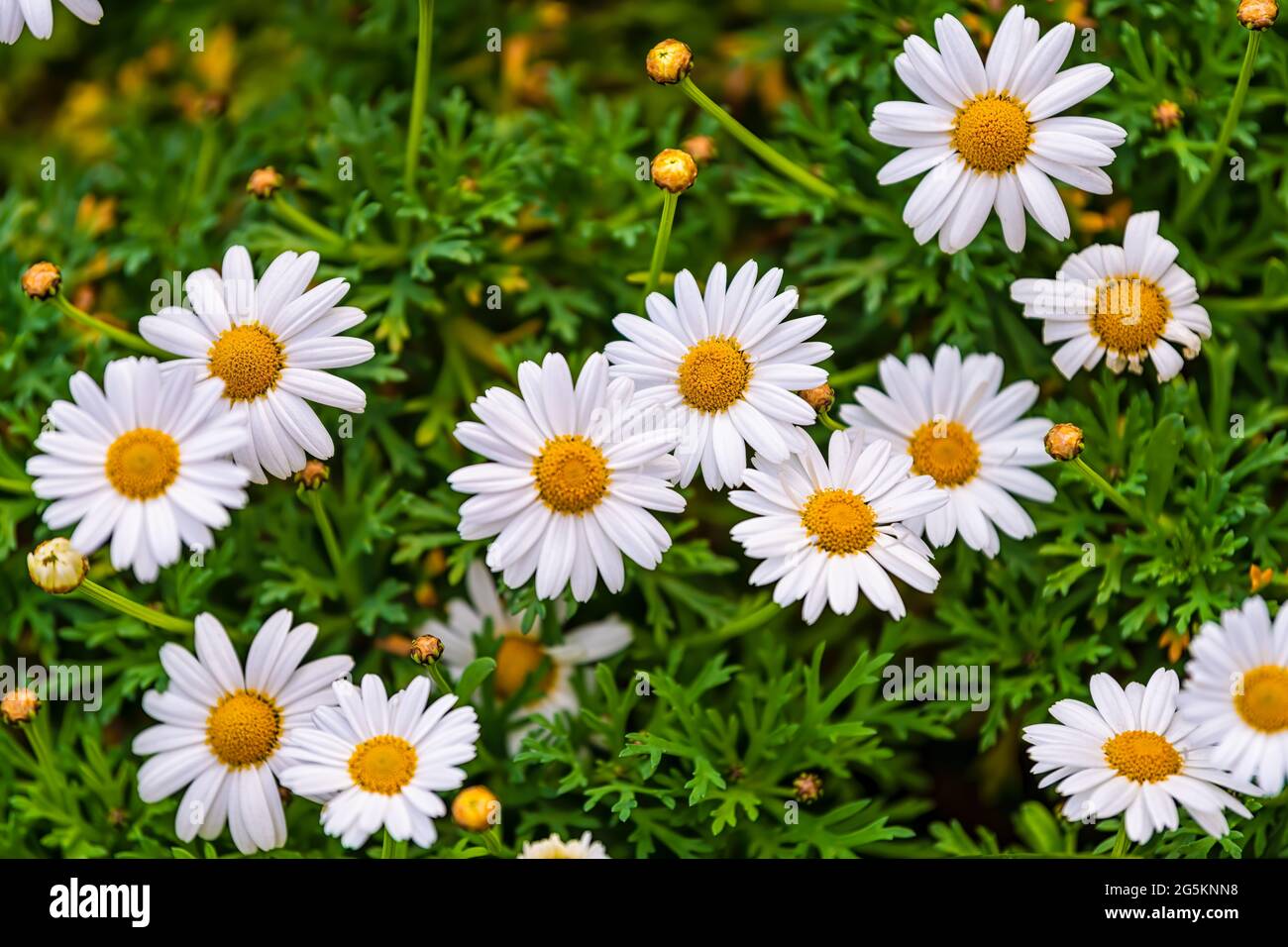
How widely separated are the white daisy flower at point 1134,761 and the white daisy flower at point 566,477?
0.79 m

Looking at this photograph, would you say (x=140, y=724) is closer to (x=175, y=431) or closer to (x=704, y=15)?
(x=175, y=431)

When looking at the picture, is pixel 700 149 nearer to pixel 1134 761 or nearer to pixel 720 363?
pixel 720 363

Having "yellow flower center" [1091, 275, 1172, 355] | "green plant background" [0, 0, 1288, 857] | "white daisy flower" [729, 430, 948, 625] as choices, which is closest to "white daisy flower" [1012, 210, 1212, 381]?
"yellow flower center" [1091, 275, 1172, 355]

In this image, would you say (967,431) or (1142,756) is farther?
(967,431)

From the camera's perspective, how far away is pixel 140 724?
9.13ft

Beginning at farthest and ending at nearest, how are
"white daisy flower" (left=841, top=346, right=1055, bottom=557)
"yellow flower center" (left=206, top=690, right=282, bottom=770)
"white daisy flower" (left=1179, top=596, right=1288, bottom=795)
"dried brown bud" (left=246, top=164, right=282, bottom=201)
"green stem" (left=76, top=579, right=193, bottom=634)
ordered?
"dried brown bud" (left=246, top=164, right=282, bottom=201) < "white daisy flower" (left=841, top=346, right=1055, bottom=557) < "yellow flower center" (left=206, top=690, right=282, bottom=770) < "green stem" (left=76, top=579, right=193, bottom=634) < "white daisy flower" (left=1179, top=596, right=1288, bottom=795)

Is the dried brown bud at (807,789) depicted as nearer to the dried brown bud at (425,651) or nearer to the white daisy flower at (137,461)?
the dried brown bud at (425,651)

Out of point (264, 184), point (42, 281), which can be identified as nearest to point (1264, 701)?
point (264, 184)

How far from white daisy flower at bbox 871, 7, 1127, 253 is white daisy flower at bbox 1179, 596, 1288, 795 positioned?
757 mm

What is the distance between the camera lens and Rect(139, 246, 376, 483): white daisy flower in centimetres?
216

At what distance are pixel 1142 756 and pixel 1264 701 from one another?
0.23 m

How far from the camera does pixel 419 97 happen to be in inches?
96.2

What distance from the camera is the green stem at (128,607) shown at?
2135 mm

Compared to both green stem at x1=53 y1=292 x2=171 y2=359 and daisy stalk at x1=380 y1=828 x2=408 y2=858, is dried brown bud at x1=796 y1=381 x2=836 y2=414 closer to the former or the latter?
daisy stalk at x1=380 y1=828 x2=408 y2=858
